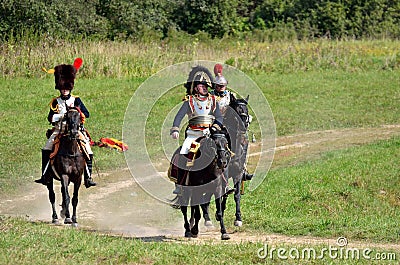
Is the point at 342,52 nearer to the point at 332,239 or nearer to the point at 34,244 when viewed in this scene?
the point at 332,239

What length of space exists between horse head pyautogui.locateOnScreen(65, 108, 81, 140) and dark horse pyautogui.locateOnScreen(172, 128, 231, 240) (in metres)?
1.76

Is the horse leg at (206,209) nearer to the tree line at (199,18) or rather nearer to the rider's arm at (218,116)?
the rider's arm at (218,116)

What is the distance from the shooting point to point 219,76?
13.4 metres

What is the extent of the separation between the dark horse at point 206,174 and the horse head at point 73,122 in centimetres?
176

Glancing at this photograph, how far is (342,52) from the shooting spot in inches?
1409

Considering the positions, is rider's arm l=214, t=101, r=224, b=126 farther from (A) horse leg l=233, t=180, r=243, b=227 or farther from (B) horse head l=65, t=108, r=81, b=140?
(B) horse head l=65, t=108, r=81, b=140

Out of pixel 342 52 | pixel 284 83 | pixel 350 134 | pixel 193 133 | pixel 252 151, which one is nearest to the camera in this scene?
pixel 193 133

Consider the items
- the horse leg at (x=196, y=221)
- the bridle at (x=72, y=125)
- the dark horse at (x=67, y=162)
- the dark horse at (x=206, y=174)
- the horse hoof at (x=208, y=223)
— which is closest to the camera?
the dark horse at (x=206, y=174)

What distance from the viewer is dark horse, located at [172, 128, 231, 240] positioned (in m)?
10.9

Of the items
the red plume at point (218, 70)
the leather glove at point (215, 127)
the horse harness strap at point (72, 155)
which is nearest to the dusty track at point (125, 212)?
the horse harness strap at point (72, 155)

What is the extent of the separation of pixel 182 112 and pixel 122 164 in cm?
702

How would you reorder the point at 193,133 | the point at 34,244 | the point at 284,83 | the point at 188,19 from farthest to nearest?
1. the point at 188,19
2. the point at 284,83
3. the point at 193,133
4. the point at 34,244

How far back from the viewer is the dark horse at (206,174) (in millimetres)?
10922

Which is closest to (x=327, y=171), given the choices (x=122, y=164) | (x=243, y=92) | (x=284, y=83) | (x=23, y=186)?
(x=243, y=92)
